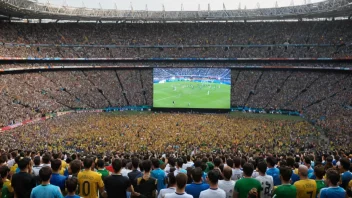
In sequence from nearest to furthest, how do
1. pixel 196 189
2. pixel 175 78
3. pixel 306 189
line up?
1. pixel 196 189
2. pixel 306 189
3. pixel 175 78

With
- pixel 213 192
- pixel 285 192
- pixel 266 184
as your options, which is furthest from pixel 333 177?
pixel 213 192

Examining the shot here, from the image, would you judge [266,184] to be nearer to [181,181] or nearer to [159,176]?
[181,181]

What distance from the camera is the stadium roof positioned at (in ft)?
163

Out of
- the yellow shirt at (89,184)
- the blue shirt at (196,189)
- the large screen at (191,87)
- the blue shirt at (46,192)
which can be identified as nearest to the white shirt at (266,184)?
the blue shirt at (196,189)

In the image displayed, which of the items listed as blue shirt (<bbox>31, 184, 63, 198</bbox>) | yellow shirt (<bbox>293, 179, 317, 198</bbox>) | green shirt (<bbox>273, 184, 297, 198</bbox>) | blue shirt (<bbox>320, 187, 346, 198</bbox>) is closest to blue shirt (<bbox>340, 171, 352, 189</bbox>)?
yellow shirt (<bbox>293, 179, 317, 198</bbox>)

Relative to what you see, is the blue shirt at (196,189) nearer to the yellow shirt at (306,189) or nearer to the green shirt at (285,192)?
the green shirt at (285,192)

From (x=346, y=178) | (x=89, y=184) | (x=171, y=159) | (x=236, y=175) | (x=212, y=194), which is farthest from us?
(x=171, y=159)

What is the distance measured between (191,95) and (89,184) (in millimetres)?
47876

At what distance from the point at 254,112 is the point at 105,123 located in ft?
81.1

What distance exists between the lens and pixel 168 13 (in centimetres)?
6400

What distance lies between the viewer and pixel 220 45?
61281mm

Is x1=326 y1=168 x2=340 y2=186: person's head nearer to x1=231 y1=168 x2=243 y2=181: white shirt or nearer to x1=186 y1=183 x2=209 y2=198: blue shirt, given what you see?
x1=186 y1=183 x2=209 y2=198: blue shirt

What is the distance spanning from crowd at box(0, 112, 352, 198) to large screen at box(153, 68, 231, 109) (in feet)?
35.1

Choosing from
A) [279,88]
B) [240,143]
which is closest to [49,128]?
[240,143]
